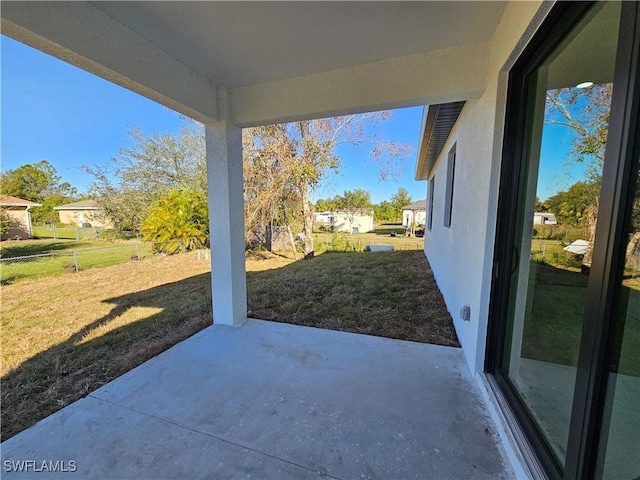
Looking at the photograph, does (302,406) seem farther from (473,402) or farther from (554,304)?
(554,304)

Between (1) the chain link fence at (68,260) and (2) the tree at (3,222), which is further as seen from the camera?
(2) the tree at (3,222)

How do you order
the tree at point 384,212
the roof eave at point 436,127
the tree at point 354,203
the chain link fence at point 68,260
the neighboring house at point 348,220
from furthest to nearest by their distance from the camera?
the tree at point 384,212, the tree at point 354,203, the neighboring house at point 348,220, the chain link fence at point 68,260, the roof eave at point 436,127

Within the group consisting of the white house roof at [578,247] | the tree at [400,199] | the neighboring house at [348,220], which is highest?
the tree at [400,199]

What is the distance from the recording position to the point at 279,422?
1738 millimetres

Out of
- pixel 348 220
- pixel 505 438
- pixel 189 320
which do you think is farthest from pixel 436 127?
pixel 348 220

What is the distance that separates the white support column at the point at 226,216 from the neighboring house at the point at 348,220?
19954 mm

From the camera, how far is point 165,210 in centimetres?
936

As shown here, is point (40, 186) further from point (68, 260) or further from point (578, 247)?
point (578, 247)

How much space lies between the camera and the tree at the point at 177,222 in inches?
369

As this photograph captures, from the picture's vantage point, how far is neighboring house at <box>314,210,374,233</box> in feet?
79.5

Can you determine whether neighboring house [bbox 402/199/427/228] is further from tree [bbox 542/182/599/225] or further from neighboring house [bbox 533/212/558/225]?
tree [bbox 542/182/599/225]

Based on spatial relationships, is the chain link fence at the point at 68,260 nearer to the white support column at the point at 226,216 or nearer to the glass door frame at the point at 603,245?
the white support column at the point at 226,216

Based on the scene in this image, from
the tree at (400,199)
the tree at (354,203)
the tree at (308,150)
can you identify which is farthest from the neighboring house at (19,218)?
the tree at (400,199)

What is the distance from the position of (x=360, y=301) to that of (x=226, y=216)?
2.40 metres
